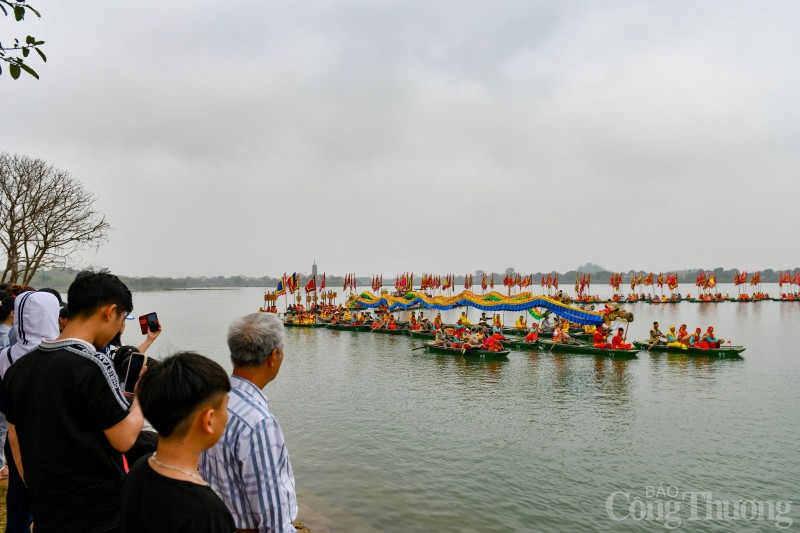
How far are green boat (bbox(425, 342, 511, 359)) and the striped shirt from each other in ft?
74.2

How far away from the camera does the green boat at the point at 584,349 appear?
78.4ft

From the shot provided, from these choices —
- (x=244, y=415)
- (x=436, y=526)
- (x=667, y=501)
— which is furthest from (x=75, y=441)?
(x=667, y=501)

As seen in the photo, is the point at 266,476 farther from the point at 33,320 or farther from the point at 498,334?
the point at 498,334

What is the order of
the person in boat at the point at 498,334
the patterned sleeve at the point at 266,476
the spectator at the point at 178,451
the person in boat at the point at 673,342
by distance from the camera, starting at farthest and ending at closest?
the person in boat at the point at 498,334
the person in boat at the point at 673,342
the patterned sleeve at the point at 266,476
the spectator at the point at 178,451

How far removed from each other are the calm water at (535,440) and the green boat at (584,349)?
3.22 feet

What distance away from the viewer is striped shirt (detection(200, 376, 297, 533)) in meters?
2.50

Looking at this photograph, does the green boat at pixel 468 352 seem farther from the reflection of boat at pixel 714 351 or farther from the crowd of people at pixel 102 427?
the crowd of people at pixel 102 427

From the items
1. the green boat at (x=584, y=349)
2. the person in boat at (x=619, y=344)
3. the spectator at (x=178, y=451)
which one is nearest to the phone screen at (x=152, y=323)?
the spectator at (x=178, y=451)

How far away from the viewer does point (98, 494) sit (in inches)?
108

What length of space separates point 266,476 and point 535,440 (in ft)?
36.1

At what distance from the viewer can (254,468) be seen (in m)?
2.50

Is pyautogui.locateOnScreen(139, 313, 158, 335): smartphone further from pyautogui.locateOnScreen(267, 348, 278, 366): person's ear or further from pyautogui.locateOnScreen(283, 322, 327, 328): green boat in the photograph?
pyautogui.locateOnScreen(283, 322, 327, 328): green boat

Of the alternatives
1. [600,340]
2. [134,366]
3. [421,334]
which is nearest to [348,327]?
[421,334]

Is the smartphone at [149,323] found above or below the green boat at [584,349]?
above
